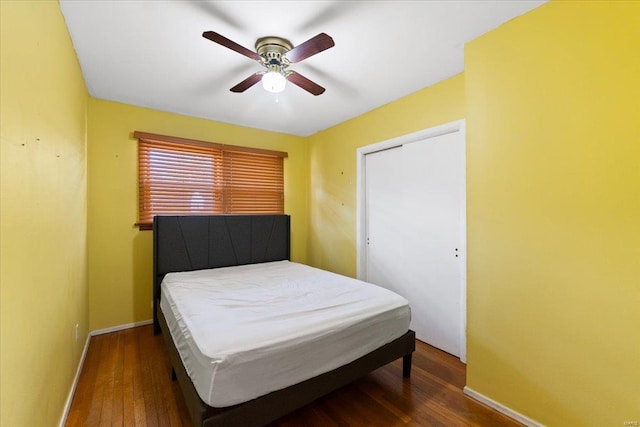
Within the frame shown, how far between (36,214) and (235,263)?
7.36 ft

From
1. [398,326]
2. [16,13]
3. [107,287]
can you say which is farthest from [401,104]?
[107,287]

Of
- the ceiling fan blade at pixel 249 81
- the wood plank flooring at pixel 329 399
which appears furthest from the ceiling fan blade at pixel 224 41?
the wood plank flooring at pixel 329 399

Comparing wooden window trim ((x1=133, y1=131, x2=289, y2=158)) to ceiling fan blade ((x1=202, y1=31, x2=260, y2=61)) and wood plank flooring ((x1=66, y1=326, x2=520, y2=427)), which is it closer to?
ceiling fan blade ((x1=202, y1=31, x2=260, y2=61))

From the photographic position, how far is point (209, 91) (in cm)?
A: 277

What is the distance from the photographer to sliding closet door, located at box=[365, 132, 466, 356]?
2.52 m

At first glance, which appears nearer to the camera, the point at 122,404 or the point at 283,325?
the point at 283,325

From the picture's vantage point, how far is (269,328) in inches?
61.3

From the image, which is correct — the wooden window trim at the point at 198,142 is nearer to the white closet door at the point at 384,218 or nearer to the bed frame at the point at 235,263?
the bed frame at the point at 235,263

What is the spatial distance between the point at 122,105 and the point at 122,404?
288cm

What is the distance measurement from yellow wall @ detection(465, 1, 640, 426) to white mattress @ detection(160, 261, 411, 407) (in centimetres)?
71

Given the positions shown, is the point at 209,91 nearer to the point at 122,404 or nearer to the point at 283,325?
the point at 283,325

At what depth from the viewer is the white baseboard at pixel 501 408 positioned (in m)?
1.65

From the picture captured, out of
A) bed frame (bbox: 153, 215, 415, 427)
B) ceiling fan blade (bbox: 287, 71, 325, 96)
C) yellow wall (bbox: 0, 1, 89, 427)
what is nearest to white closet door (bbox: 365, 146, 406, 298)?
bed frame (bbox: 153, 215, 415, 427)

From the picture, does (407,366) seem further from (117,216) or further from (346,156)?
(117,216)
